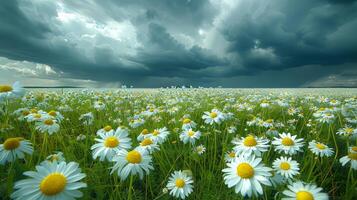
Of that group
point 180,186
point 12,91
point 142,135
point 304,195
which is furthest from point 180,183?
point 12,91

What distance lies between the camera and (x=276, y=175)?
6.04 ft

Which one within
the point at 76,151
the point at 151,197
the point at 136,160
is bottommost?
the point at 151,197

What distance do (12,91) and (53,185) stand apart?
1814mm

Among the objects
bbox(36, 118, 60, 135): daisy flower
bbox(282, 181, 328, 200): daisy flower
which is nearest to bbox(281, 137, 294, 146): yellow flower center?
bbox(282, 181, 328, 200): daisy flower

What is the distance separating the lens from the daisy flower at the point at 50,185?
3.76 ft

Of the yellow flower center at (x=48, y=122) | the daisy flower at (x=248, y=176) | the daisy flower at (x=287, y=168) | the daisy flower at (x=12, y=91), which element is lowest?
the daisy flower at (x=287, y=168)

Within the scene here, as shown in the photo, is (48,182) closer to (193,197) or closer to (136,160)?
(136,160)

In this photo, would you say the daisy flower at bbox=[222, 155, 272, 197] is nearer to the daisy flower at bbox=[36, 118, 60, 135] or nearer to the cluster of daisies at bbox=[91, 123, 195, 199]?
the cluster of daisies at bbox=[91, 123, 195, 199]

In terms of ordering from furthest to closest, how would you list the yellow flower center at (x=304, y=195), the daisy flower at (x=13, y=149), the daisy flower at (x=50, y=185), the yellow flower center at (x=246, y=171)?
the daisy flower at (x=13, y=149)
the yellow flower center at (x=246, y=171)
the yellow flower center at (x=304, y=195)
the daisy flower at (x=50, y=185)

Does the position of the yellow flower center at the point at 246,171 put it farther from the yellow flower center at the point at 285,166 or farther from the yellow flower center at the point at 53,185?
the yellow flower center at the point at 53,185

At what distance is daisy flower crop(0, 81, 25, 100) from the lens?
2254 millimetres

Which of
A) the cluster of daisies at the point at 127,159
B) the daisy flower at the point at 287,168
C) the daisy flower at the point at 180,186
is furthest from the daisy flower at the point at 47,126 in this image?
the daisy flower at the point at 287,168

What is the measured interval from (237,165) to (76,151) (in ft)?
9.20

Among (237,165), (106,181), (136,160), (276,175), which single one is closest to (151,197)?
(106,181)
